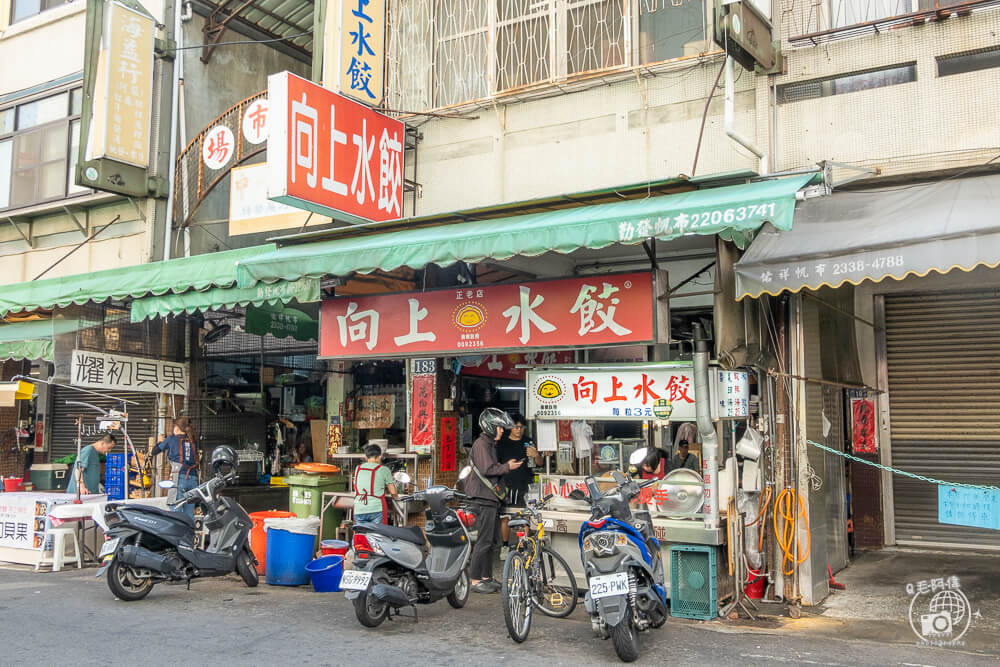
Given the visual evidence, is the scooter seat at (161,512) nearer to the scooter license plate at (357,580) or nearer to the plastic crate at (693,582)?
the scooter license plate at (357,580)

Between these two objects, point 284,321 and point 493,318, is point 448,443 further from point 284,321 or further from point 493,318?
point 284,321

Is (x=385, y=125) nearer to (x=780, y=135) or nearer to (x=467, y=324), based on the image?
(x=467, y=324)

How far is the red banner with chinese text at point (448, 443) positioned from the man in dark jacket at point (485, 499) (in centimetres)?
192

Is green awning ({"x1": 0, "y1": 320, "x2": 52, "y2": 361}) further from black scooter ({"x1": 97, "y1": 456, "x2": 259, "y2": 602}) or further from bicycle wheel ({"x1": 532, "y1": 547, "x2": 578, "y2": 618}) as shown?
bicycle wheel ({"x1": 532, "y1": 547, "x2": 578, "y2": 618})

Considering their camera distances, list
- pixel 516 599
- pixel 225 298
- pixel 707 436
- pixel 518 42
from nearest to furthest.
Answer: pixel 516 599 < pixel 707 436 < pixel 225 298 < pixel 518 42

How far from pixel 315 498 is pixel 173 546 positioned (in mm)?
2522

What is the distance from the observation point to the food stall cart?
7996 millimetres

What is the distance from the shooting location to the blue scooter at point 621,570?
6.44 meters

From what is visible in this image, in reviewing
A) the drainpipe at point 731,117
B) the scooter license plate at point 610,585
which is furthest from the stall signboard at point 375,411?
the scooter license plate at point 610,585

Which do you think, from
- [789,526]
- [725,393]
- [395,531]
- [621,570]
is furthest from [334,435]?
[621,570]

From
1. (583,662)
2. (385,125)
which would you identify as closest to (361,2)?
(385,125)

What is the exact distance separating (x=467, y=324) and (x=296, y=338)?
451 cm

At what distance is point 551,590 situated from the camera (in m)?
7.91

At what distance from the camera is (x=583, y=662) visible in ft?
21.5
